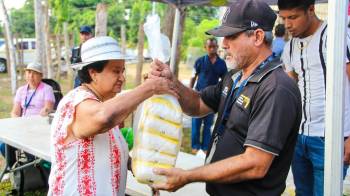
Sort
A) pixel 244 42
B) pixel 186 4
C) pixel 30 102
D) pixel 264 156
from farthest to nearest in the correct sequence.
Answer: pixel 30 102 → pixel 186 4 → pixel 244 42 → pixel 264 156

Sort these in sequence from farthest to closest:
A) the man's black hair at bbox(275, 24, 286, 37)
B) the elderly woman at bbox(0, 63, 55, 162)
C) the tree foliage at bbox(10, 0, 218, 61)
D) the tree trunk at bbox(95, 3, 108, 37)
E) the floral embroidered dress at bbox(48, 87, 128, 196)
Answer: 1. the tree foliage at bbox(10, 0, 218, 61)
2. the tree trunk at bbox(95, 3, 108, 37)
3. the man's black hair at bbox(275, 24, 286, 37)
4. the elderly woman at bbox(0, 63, 55, 162)
5. the floral embroidered dress at bbox(48, 87, 128, 196)

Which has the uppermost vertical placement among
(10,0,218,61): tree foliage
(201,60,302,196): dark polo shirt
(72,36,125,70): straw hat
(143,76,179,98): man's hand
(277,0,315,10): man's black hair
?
(10,0,218,61): tree foliage

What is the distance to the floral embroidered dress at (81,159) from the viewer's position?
1812 mm

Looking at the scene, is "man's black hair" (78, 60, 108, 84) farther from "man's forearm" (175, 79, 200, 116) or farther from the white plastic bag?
"man's forearm" (175, 79, 200, 116)

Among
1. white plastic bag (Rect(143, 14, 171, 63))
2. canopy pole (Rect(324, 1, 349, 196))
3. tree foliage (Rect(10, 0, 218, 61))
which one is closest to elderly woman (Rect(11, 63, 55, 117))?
white plastic bag (Rect(143, 14, 171, 63))

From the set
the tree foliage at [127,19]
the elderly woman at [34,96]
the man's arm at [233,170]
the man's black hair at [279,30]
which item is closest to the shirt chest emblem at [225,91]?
the man's arm at [233,170]

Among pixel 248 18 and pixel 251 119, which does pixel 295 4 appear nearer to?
pixel 248 18

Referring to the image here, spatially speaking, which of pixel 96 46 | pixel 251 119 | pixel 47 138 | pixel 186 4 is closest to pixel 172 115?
pixel 251 119

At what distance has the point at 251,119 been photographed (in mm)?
1614

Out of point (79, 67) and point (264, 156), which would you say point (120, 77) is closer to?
point (79, 67)

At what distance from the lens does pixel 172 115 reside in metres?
1.75

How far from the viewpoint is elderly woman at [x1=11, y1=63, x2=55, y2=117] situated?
5.04 m

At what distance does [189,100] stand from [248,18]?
0.63 metres

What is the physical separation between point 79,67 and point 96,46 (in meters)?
0.13
